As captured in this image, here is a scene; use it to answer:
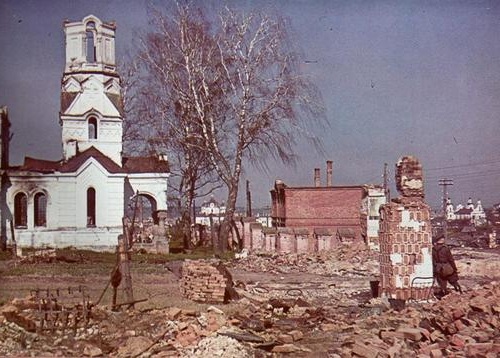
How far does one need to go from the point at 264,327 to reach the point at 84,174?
7.74 metres

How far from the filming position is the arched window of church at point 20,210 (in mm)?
12898

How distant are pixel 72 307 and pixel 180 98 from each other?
357 inches

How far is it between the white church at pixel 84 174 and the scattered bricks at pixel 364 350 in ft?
22.8

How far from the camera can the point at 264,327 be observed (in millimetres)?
7293

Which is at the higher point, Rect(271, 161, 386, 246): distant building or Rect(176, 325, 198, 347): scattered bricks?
Rect(271, 161, 386, 246): distant building

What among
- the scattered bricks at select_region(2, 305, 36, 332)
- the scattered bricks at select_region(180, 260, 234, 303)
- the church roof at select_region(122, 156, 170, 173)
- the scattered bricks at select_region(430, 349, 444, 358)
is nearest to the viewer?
the scattered bricks at select_region(430, 349, 444, 358)

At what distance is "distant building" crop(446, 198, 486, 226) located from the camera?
1120 cm

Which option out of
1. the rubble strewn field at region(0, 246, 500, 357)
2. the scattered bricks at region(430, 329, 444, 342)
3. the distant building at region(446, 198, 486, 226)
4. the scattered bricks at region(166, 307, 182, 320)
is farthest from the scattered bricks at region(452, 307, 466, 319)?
the distant building at region(446, 198, 486, 226)

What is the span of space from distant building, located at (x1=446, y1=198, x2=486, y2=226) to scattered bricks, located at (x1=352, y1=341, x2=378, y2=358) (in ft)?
16.6

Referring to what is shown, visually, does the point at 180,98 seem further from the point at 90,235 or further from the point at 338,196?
the point at 338,196

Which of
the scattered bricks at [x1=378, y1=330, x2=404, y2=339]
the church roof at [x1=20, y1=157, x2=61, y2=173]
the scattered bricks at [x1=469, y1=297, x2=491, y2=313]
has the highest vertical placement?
the church roof at [x1=20, y1=157, x2=61, y2=173]

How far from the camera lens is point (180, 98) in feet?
52.0

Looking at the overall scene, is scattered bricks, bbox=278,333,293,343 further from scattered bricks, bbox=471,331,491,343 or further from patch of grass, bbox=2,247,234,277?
patch of grass, bbox=2,247,234,277

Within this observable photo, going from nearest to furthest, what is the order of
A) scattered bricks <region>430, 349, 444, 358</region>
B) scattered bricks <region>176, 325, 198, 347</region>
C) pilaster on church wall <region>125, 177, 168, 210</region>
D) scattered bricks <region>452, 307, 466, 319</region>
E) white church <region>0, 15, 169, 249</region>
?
scattered bricks <region>430, 349, 444, 358</region> → scattered bricks <region>452, 307, 466, 319</region> → scattered bricks <region>176, 325, 198, 347</region> → white church <region>0, 15, 169, 249</region> → pilaster on church wall <region>125, 177, 168, 210</region>
